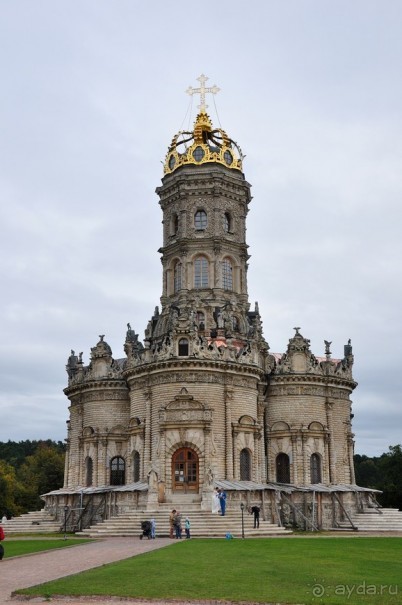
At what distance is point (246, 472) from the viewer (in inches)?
1939

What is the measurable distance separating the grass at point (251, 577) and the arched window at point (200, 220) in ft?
116

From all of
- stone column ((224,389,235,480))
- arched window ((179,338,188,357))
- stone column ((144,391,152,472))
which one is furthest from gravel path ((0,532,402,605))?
arched window ((179,338,188,357))

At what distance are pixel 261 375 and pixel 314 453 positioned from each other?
739cm

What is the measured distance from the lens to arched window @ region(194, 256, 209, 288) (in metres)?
56.8

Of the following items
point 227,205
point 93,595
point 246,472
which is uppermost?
point 227,205

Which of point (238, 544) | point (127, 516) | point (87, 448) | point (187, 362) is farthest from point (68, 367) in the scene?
point (238, 544)

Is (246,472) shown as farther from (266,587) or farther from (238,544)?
(266,587)

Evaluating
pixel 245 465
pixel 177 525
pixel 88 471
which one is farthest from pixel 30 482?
pixel 177 525

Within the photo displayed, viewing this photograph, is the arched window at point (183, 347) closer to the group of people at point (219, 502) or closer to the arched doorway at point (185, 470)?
the arched doorway at point (185, 470)

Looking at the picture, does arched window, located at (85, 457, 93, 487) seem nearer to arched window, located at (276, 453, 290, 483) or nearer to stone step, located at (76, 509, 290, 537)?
stone step, located at (76, 509, 290, 537)

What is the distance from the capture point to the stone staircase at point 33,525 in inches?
1933

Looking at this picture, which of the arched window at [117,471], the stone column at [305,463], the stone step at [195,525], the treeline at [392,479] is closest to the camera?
the stone step at [195,525]

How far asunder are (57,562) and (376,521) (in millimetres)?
30331

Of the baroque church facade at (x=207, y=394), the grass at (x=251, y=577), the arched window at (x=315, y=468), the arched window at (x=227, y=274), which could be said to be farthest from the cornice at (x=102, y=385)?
the grass at (x=251, y=577)
